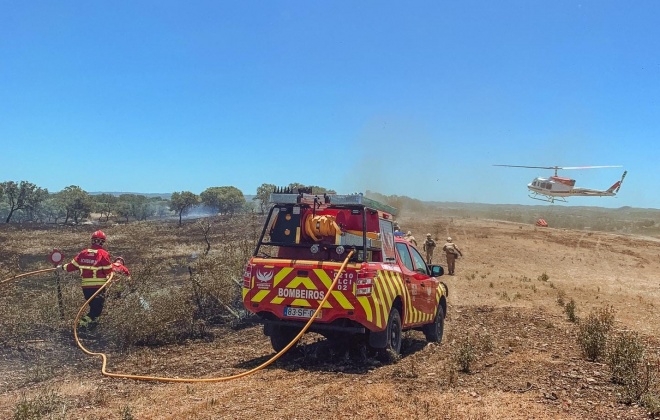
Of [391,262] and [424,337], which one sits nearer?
[391,262]

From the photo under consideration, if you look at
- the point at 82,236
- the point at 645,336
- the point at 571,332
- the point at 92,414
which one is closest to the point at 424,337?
the point at 571,332

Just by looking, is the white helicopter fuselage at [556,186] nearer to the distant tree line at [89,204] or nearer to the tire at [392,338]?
the distant tree line at [89,204]

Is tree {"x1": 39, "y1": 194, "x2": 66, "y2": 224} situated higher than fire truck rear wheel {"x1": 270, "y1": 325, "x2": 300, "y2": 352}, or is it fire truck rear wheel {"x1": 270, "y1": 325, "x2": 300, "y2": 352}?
tree {"x1": 39, "y1": 194, "x2": 66, "y2": 224}

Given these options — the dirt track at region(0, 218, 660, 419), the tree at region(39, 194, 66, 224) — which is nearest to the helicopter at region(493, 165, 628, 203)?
the dirt track at region(0, 218, 660, 419)

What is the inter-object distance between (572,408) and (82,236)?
37710mm

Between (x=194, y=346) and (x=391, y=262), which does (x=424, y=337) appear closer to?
(x=391, y=262)

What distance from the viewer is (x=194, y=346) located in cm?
889

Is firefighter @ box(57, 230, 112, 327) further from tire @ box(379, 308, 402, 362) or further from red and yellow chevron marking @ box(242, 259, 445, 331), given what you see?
tire @ box(379, 308, 402, 362)

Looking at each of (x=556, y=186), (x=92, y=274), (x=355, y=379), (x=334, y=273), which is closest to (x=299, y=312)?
(x=334, y=273)

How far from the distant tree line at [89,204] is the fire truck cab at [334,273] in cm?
3683

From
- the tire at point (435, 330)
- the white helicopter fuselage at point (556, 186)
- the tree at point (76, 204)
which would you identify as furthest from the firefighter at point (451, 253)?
the tree at point (76, 204)

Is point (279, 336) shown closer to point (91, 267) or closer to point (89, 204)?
point (91, 267)

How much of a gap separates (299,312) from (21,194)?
5854 cm

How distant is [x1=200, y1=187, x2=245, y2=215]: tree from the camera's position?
7488 cm
